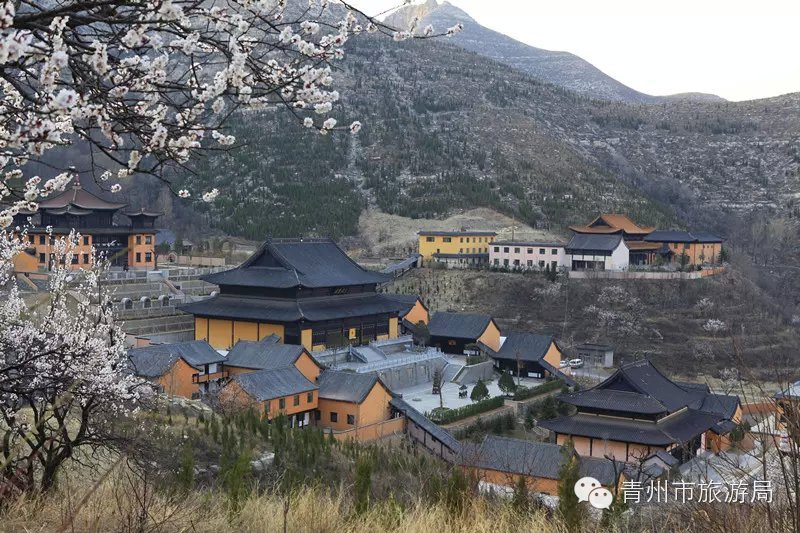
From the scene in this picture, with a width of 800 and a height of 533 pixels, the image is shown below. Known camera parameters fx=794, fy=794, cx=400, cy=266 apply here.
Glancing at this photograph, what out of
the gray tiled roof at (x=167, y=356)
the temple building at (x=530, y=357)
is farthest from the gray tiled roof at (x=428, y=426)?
the temple building at (x=530, y=357)

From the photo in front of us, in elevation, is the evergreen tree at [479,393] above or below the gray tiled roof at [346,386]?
below

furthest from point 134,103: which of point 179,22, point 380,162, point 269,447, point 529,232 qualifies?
point 380,162

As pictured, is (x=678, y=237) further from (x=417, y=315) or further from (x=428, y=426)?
(x=428, y=426)

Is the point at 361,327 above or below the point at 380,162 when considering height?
below

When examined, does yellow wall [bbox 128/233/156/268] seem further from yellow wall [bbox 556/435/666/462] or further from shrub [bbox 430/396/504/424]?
yellow wall [bbox 556/435/666/462]

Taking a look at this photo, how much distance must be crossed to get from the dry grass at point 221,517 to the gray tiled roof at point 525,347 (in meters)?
24.4

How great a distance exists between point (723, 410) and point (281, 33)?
24.0m

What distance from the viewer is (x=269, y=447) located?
15.5 meters

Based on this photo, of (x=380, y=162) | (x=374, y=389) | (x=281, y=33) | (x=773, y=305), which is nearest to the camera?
(x=281, y=33)

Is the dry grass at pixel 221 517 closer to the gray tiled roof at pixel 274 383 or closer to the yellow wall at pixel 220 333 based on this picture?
the gray tiled roof at pixel 274 383

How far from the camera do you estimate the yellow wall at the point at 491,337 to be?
107ft

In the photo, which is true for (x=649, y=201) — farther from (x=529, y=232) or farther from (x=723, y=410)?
(x=723, y=410)

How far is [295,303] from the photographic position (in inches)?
1096

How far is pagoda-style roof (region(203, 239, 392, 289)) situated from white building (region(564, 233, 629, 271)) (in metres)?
17.0
